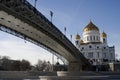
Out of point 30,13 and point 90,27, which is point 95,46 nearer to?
point 90,27

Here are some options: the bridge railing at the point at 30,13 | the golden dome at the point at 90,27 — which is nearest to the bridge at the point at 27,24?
the bridge railing at the point at 30,13

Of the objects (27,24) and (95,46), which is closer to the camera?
(27,24)

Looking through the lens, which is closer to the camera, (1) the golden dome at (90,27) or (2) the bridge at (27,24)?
(2) the bridge at (27,24)

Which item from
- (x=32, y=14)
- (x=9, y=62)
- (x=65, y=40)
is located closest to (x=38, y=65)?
(x=9, y=62)

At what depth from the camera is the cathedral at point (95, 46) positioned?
4229 inches

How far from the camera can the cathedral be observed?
10743 cm

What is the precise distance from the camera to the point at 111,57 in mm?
110625

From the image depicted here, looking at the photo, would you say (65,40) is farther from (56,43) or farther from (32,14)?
(32,14)

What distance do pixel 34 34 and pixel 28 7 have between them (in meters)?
10.8

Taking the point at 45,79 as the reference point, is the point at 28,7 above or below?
above

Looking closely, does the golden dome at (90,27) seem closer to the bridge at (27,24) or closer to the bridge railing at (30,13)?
the bridge at (27,24)

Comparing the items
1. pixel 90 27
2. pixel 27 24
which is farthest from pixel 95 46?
pixel 27 24

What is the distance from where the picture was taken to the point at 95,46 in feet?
359

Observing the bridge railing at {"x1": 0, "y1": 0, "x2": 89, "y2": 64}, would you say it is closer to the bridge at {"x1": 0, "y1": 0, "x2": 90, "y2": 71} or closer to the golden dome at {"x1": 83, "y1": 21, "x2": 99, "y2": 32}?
the bridge at {"x1": 0, "y1": 0, "x2": 90, "y2": 71}
